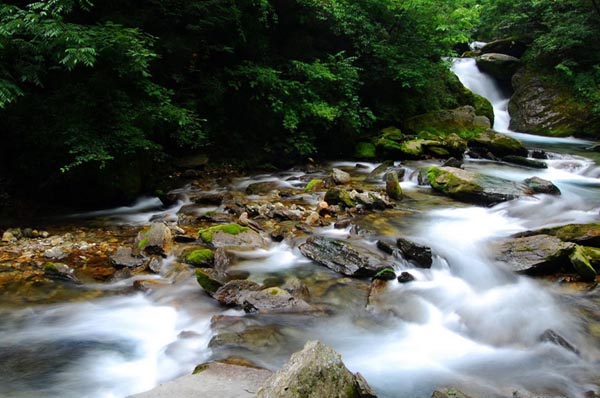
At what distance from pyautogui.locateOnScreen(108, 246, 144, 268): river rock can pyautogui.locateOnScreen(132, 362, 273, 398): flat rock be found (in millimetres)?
2584

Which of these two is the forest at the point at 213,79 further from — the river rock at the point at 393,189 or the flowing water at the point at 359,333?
the river rock at the point at 393,189

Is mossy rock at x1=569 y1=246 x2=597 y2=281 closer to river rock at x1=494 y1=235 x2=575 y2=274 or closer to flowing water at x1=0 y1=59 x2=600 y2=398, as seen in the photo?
river rock at x1=494 y1=235 x2=575 y2=274

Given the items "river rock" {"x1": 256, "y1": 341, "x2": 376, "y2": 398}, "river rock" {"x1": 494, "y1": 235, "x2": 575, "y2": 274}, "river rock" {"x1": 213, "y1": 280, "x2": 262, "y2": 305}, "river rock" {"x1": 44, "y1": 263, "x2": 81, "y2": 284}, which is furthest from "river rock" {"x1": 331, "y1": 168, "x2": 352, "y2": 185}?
"river rock" {"x1": 256, "y1": 341, "x2": 376, "y2": 398}

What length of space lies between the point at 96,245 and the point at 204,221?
1746 millimetres

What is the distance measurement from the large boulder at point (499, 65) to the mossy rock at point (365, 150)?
10.9 m

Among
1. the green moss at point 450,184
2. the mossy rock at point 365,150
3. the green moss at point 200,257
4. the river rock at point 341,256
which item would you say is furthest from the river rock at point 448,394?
the mossy rock at point 365,150

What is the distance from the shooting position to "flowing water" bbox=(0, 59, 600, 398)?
3.52 meters

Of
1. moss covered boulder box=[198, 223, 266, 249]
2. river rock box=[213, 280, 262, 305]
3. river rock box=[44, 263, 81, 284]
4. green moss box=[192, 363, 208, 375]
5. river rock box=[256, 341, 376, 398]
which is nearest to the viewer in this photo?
river rock box=[256, 341, 376, 398]

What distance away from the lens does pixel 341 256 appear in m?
5.41

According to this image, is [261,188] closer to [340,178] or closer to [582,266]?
[340,178]

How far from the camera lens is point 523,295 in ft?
16.0

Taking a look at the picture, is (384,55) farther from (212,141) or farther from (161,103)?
(161,103)

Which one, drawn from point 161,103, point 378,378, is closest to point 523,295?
point 378,378

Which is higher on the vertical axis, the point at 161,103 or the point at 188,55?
the point at 188,55
